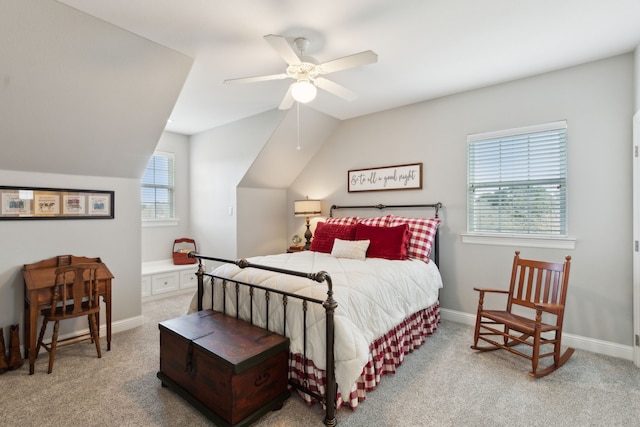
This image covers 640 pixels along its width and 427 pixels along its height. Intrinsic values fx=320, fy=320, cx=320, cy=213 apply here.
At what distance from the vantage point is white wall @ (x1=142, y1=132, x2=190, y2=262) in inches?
198

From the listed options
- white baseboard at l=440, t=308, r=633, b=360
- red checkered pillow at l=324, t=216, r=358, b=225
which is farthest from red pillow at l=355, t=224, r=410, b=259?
white baseboard at l=440, t=308, r=633, b=360

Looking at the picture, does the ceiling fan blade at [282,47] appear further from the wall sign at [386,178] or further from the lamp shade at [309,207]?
the lamp shade at [309,207]

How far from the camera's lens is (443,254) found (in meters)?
3.66

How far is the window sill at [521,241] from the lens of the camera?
9.70 ft

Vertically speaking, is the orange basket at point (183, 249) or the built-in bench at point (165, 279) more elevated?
the orange basket at point (183, 249)

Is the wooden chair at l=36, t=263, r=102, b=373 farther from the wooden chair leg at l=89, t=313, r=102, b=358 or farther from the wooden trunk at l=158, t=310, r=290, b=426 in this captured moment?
the wooden trunk at l=158, t=310, r=290, b=426

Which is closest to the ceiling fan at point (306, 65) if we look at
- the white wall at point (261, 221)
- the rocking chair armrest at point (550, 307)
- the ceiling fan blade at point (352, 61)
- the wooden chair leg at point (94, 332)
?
the ceiling fan blade at point (352, 61)

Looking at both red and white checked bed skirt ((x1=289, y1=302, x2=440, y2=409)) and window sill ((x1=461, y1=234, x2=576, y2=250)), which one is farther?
window sill ((x1=461, y1=234, x2=576, y2=250))

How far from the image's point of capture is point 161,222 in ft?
16.8

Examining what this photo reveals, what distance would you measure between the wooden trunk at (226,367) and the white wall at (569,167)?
2428 millimetres

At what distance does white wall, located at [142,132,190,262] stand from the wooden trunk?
3.18m

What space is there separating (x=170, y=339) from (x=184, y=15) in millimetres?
2193

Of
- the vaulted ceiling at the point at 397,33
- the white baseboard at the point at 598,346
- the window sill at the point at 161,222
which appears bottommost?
the white baseboard at the point at 598,346

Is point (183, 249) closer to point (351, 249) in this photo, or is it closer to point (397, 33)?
point (351, 249)
